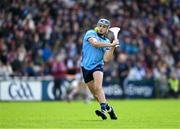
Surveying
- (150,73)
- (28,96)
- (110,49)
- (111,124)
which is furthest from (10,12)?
(111,124)

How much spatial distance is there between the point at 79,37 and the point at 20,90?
14.5ft

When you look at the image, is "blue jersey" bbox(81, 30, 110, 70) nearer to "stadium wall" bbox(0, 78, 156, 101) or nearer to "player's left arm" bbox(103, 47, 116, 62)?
"player's left arm" bbox(103, 47, 116, 62)

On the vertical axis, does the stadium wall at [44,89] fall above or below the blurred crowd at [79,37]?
below

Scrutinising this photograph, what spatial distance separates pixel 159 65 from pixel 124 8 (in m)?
4.48

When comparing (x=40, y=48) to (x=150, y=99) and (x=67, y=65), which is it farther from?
(x=150, y=99)

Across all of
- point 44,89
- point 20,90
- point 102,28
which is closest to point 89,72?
point 102,28

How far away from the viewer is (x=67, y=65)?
33844mm

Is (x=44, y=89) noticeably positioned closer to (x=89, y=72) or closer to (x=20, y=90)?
(x=20, y=90)

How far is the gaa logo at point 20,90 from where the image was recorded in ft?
108

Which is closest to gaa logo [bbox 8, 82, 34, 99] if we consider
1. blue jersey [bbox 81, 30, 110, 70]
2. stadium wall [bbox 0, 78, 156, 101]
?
stadium wall [bbox 0, 78, 156, 101]

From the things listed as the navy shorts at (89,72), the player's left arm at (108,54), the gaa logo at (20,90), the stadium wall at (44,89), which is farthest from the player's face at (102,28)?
the gaa logo at (20,90)

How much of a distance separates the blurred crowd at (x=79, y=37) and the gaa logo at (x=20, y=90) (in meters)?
0.61

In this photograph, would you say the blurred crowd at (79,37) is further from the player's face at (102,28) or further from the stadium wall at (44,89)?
the player's face at (102,28)

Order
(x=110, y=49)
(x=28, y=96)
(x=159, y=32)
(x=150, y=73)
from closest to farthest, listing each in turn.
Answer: (x=110, y=49) → (x=28, y=96) → (x=150, y=73) → (x=159, y=32)
